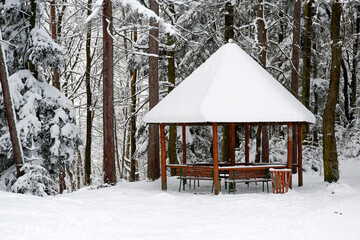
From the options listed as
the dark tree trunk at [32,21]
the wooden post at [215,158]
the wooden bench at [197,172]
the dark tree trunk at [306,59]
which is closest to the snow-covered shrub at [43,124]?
the dark tree trunk at [32,21]

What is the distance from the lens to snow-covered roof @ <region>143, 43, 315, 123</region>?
13312mm

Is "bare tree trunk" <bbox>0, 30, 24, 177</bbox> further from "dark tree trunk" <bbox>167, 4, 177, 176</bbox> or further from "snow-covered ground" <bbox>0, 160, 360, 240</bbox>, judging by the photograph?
"dark tree trunk" <bbox>167, 4, 177, 176</bbox>

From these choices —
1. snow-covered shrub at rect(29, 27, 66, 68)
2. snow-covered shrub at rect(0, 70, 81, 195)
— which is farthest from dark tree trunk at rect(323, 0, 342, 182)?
snow-covered shrub at rect(29, 27, 66, 68)

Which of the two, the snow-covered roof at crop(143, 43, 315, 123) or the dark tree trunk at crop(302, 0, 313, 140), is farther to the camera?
the dark tree trunk at crop(302, 0, 313, 140)

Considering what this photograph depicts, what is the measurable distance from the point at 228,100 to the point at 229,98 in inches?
4.4

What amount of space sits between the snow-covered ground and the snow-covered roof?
2462 mm

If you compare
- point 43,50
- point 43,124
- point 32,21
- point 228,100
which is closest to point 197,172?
point 228,100

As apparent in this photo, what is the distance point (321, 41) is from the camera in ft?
79.5

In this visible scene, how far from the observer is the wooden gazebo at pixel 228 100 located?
1333cm

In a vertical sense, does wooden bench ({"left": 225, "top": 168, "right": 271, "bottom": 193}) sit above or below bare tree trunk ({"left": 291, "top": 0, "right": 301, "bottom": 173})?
below

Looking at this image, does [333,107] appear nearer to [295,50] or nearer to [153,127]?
[295,50]

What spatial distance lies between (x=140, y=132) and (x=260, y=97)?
31.5ft

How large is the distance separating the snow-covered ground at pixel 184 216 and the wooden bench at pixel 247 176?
Result: 0.83 meters

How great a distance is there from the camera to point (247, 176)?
14039mm
